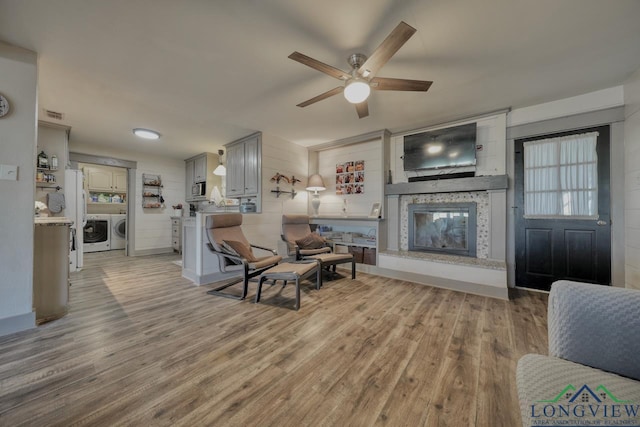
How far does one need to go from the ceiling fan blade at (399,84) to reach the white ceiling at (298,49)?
27 cm

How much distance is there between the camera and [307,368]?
1.59m

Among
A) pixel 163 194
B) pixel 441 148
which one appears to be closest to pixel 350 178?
pixel 441 148

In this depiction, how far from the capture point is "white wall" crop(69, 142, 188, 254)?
552 centimetres

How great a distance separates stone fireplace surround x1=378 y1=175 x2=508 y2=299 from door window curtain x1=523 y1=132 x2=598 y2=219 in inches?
14.2

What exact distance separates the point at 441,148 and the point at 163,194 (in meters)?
6.44

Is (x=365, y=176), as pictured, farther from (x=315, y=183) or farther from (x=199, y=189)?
(x=199, y=189)

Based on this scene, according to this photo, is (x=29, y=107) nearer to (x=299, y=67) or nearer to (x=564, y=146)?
(x=299, y=67)

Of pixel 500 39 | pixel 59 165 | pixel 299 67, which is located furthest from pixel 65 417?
pixel 59 165

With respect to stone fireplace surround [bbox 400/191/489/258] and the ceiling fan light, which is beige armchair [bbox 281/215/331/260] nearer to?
stone fireplace surround [bbox 400/191/489/258]

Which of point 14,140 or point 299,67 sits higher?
point 299,67

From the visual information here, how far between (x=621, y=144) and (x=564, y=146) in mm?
451

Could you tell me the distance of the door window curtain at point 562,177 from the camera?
2.82m

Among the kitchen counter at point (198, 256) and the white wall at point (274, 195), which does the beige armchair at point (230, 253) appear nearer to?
the kitchen counter at point (198, 256)

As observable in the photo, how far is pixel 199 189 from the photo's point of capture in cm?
577
